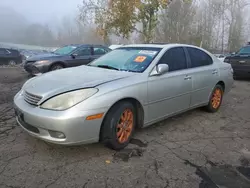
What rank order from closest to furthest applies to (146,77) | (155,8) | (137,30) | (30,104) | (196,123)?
(30,104) → (146,77) → (196,123) → (155,8) → (137,30)

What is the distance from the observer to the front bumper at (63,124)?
2854mm

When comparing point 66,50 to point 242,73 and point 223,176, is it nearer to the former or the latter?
point 242,73

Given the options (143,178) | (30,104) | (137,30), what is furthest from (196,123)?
(137,30)

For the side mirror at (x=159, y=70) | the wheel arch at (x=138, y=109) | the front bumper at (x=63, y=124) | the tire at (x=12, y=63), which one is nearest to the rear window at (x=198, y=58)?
the side mirror at (x=159, y=70)

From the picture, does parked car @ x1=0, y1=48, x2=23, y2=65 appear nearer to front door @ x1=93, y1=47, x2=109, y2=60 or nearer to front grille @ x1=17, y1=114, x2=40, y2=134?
front door @ x1=93, y1=47, x2=109, y2=60

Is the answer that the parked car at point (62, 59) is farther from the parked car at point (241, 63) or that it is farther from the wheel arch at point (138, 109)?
the wheel arch at point (138, 109)

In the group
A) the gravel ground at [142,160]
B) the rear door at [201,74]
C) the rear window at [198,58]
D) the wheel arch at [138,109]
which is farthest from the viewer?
the rear window at [198,58]

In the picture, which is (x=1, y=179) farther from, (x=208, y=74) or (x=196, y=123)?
(x=208, y=74)

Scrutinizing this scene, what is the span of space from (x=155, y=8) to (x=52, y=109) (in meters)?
14.8

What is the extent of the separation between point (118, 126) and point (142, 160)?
553mm

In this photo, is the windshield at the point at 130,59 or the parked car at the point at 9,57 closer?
the windshield at the point at 130,59

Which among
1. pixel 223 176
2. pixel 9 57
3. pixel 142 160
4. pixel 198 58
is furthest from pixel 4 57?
pixel 223 176

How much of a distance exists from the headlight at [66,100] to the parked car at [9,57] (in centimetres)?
1575

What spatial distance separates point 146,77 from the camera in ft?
12.1
